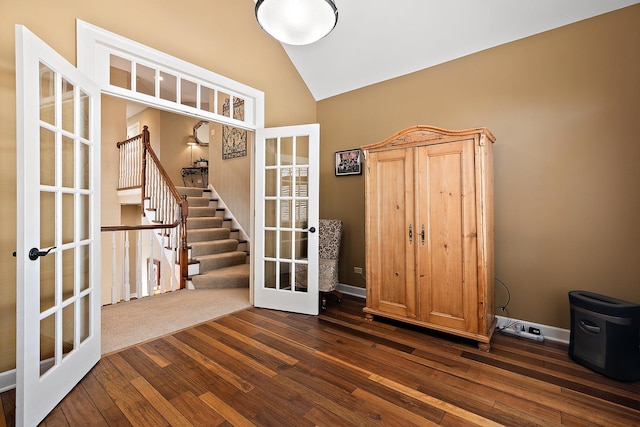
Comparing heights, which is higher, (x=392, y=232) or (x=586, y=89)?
(x=586, y=89)

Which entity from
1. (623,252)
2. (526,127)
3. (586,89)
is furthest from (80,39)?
(623,252)

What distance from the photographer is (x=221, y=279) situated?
165 inches

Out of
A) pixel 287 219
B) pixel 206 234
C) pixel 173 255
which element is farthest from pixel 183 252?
pixel 287 219

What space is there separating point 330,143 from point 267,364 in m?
2.96

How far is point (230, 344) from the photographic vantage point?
2.46 meters

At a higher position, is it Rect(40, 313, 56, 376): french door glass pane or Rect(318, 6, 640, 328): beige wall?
Rect(318, 6, 640, 328): beige wall

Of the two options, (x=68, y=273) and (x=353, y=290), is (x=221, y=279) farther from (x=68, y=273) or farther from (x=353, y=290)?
(x=68, y=273)

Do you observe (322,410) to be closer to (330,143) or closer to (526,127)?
(526,127)

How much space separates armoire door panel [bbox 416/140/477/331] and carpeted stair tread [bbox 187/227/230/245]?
3.68 metres

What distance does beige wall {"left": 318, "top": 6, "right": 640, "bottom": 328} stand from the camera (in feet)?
7.52

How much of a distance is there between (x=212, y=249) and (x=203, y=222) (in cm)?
70

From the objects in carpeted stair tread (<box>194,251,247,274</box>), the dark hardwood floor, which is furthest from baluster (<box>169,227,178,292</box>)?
the dark hardwood floor

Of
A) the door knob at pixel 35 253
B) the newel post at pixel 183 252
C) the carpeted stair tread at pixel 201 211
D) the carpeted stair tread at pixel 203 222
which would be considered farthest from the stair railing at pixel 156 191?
the door knob at pixel 35 253

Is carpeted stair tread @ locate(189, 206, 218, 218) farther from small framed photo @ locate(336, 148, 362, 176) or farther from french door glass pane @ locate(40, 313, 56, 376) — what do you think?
french door glass pane @ locate(40, 313, 56, 376)
